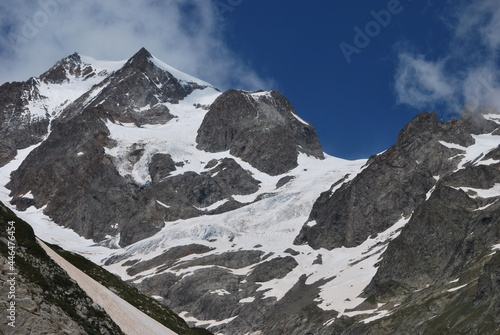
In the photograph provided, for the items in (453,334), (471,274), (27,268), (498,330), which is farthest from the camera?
(471,274)

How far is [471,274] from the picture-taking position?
7618 inches

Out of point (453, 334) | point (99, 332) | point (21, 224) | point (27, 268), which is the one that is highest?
point (21, 224)

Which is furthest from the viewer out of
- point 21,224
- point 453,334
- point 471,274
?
point 471,274

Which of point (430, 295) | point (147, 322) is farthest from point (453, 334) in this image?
point (147, 322)

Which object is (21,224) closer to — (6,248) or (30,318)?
(6,248)

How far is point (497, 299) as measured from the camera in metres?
159

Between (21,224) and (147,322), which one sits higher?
(21,224)

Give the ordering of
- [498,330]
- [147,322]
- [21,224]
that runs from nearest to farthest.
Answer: [21,224], [147,322], [498,330]

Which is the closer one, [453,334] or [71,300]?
[71,300]

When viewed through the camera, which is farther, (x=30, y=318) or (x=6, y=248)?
(x=6, y=248)

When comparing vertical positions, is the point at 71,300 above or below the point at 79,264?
below

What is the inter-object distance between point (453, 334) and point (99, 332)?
5199 inches

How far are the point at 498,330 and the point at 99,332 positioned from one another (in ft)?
405

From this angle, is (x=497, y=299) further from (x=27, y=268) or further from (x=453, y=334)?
(x=27, y=268)
